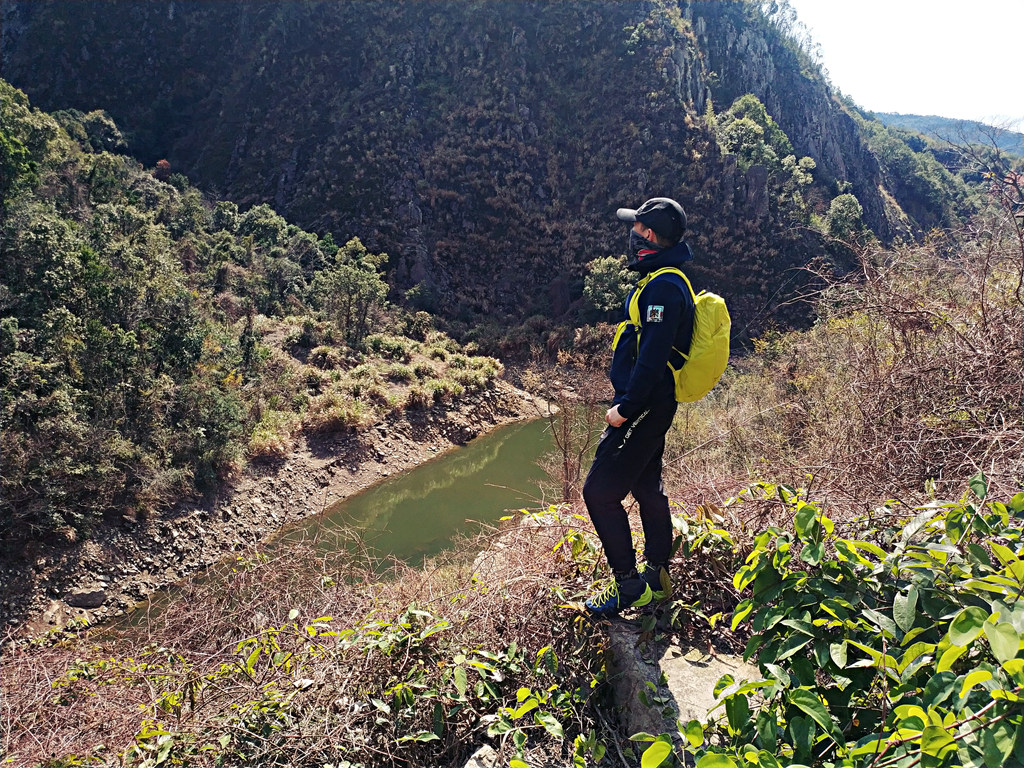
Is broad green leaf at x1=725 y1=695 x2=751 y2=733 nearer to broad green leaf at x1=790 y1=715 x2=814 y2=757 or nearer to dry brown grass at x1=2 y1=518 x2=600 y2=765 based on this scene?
broad green leaf at x1=790 y1=715 x2=814 y2=757

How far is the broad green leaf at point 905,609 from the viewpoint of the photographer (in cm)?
131

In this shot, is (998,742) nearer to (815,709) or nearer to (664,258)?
(815,709)

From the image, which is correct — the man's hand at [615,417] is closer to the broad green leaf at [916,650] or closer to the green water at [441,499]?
the broad green leaf at [916,650]

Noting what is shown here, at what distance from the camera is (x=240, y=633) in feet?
9.98

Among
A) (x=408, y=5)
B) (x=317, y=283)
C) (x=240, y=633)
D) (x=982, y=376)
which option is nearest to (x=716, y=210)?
(x=317, y=283)

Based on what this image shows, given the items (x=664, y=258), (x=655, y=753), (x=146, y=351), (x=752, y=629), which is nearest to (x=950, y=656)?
(x=655, y=753)

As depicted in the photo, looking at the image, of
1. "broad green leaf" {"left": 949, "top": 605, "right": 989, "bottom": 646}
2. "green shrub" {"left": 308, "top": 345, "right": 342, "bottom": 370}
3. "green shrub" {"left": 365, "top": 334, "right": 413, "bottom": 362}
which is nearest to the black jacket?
"broad green leaf" {"left": 949, "top": 605, "right": 989, "bottom": 646}

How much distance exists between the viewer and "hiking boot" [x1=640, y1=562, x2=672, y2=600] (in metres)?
2.24

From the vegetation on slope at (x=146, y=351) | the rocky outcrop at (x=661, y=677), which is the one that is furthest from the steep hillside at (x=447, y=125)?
the rocky outcrop at (x=661, y=677)

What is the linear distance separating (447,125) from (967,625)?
104ft

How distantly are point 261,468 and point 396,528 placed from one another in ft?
9.26

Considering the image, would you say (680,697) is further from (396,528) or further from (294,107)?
(294,107)

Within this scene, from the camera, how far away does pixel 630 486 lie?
2.25m

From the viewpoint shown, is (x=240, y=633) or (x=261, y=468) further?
(x=261, y=468)
